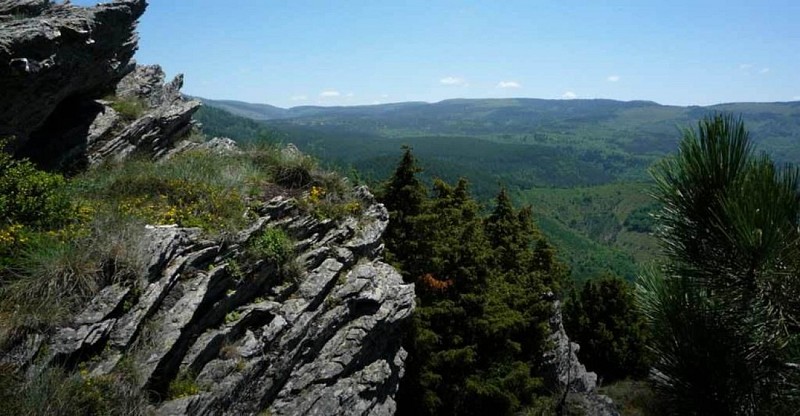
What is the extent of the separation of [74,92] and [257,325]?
7621 mm

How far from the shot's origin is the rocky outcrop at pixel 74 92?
871 centimetres

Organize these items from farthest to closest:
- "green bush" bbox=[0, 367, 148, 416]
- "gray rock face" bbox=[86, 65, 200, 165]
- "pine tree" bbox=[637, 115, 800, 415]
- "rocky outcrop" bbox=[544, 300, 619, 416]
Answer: "rocky outcrop" bbox=[544, 300, 619, 416], "gray rock face" bbox=[86, 65, 200, 165], "green bush" bbox=[0, 367, 148, 416], "pine tree" bbox=[637, 115, 800, 415]

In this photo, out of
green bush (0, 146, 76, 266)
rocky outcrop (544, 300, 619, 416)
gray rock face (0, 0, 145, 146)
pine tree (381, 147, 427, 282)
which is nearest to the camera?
green bush (0, 146, 76, 266)

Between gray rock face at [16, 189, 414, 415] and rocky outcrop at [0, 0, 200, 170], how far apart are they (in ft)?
13.3

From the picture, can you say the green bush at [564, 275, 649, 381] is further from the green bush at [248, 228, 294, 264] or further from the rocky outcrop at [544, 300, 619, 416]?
the green bush at [248, 228, 294, 264]

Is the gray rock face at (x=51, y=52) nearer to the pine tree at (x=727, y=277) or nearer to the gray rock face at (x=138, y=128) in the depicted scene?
the gray rock face at (x=138, y=128)

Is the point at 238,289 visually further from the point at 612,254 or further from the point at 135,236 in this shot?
the point at 612,254

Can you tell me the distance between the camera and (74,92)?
1148cm

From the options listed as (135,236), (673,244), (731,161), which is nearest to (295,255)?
(135,236)

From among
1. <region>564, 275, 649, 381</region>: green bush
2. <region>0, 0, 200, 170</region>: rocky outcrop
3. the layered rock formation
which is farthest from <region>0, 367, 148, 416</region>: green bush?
<region>564, 275, 649, 381</region>: green bush

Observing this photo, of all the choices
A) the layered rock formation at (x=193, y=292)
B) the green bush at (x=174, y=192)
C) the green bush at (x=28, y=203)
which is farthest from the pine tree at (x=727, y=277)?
the green bush at (x=28, y=203)

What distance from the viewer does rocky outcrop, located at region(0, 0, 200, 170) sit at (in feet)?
28.6

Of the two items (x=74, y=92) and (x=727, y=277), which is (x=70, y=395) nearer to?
(x=727, y=277)

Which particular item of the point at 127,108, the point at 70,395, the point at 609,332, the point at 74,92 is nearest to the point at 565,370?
the point at 609,332
